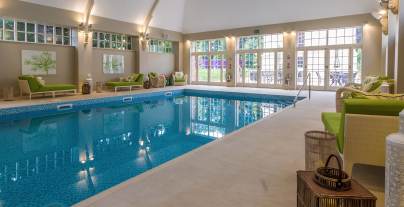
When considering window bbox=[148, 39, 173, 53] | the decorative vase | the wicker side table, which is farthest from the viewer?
window bbox=[148, 39, 173, 53]

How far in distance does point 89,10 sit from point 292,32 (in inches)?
333

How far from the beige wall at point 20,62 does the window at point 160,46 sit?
4.40 metres

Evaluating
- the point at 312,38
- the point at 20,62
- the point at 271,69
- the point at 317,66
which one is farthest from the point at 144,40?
the point at 317,66

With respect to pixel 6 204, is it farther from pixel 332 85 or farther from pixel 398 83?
pixel 332 85

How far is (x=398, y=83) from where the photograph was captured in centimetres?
564

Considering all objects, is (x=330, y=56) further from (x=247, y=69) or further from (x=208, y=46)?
(x=208, y=46)

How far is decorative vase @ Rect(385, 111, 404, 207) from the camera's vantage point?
96cm

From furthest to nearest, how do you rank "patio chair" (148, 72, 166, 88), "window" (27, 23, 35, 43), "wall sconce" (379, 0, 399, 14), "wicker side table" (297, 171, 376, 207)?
1. "patio chair" (148, 72, 166, 88)
2. "window" (27, 23, 35, 43)
3. "wall sconce" (379, 0, 399, 14)
4. "wicker side table" (297, 171, 376, 207)

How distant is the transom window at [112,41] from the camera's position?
508 inches

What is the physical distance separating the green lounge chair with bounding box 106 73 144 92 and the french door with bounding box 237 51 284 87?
16.4ft

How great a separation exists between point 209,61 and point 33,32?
334 inches

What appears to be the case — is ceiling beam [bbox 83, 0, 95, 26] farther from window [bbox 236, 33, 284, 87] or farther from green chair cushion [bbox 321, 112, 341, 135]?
green chair cushion [bbox 321, 112, 341, 135]

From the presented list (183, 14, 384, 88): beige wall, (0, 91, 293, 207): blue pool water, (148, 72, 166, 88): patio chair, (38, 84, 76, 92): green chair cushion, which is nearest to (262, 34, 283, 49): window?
(183, 14, 384, 88): beige wall

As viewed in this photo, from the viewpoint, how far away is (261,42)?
573 inches
